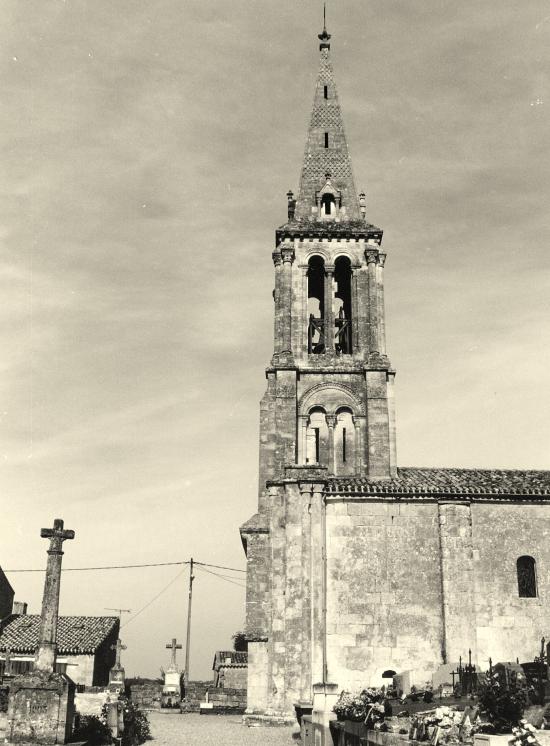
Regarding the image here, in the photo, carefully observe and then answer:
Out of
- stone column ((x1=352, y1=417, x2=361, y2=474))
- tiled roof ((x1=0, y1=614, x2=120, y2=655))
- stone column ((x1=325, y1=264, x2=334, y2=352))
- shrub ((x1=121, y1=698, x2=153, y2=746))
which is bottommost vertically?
shrub ((x1=121, y1=698, x2=153, y2=746))

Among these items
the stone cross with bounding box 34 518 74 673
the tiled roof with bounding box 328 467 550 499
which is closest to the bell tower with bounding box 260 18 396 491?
the tiled roof with bounding box 328 467 550 499

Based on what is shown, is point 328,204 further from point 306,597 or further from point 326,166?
point 306,597

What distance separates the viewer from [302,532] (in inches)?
960

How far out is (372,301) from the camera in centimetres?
3102

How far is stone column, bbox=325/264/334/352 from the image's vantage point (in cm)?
3066

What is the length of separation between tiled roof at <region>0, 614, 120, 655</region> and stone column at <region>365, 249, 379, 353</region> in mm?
23351

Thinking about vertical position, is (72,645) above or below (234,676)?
above

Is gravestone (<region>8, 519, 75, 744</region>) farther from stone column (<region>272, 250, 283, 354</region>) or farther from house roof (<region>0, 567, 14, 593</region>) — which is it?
house roof (<region>0, 567, 14, 593</region>)

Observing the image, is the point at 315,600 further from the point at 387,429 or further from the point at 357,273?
the point at 357,273

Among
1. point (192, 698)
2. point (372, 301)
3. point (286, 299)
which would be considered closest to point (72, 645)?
point (192, 698)

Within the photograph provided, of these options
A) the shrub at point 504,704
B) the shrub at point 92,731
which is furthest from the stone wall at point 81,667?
the shrub at point 504,704

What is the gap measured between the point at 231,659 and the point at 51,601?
3255 cm

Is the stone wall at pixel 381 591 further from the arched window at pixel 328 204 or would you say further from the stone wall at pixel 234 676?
the stone wall at pixel 234 676

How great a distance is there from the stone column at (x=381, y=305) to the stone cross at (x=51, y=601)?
15098 mm
